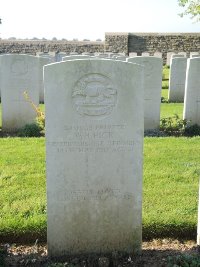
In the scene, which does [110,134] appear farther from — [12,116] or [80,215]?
[12,116]

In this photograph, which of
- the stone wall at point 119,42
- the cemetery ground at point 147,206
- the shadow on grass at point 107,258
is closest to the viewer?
the shadow on grass at point 107,258

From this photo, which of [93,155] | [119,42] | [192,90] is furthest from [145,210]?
[119,42]

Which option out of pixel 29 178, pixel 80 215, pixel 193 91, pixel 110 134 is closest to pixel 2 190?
pixel 29 178

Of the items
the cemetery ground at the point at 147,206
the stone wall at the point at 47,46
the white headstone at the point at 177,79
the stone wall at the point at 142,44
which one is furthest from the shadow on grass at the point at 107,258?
the stone wall at the point at 47,46

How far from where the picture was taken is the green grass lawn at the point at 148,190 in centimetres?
414

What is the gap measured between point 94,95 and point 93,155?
527 millimetres

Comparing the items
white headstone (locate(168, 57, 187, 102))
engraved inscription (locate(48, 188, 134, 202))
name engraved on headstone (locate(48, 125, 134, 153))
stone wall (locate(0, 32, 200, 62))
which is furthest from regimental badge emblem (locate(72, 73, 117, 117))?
stone wall (locate(0, 32, 200, 62))

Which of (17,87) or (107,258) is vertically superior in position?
(17,87)

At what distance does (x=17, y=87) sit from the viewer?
8281mm

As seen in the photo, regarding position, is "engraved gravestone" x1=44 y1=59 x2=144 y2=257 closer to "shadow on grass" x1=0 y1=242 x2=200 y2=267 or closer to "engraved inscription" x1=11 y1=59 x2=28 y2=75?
"shadow on grass" x1=0 y1=242 x2=200 y2=267

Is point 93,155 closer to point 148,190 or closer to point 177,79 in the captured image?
point 148,190

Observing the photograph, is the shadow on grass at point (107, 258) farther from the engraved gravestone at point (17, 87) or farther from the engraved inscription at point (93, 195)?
the engraved gravestone at point (17, 87)

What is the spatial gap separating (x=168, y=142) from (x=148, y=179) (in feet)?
7.10

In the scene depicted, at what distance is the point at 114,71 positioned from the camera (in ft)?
11.1
